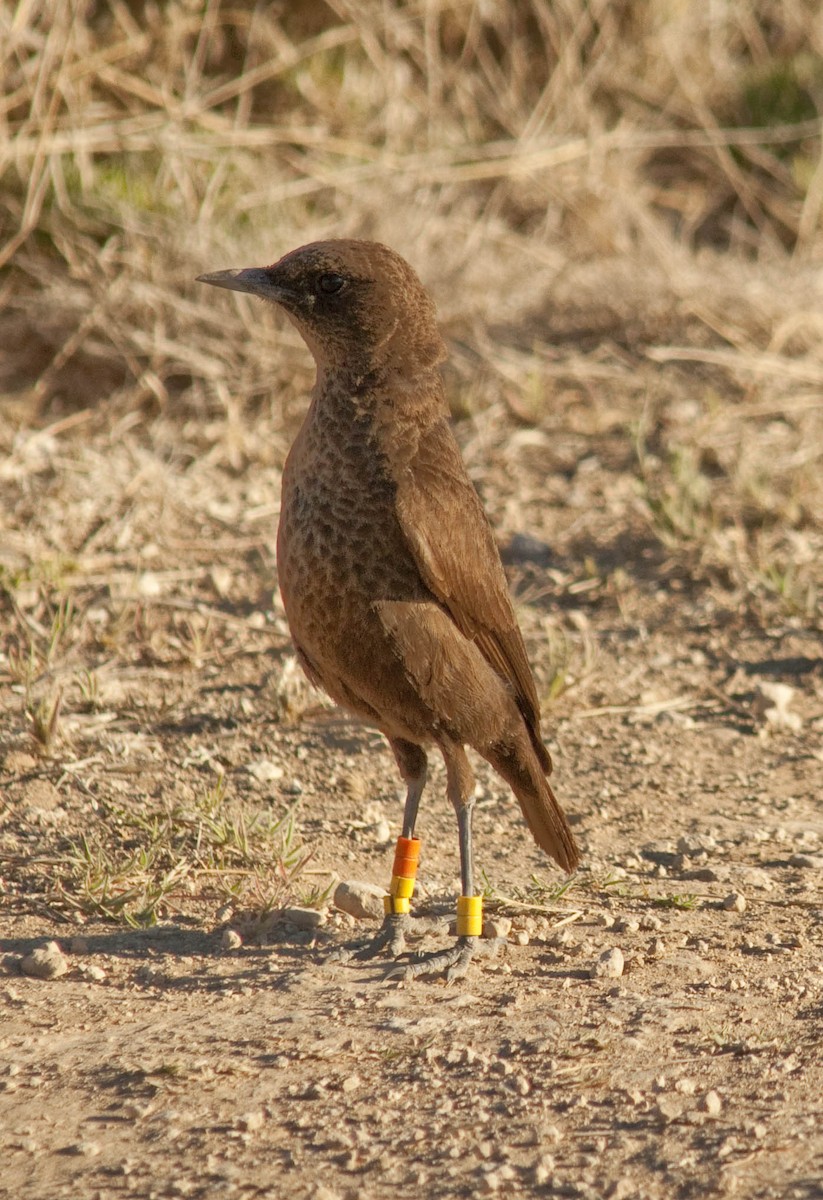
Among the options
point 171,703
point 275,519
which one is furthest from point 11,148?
point 171,703

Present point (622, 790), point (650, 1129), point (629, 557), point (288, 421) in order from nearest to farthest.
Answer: point (650, 1129) < point (622, 790) < point (629, 557) < point (288, 421)

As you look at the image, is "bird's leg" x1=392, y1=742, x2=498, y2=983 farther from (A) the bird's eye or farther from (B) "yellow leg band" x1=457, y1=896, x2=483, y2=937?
(A) the bird's eye

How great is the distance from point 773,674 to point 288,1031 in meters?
3.13

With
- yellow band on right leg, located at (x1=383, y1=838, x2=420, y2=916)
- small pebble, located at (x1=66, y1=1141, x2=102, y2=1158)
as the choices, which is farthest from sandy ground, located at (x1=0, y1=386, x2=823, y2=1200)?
yellow band on right leg, located at (x1=383, y1=838, x2=420, y2=916)

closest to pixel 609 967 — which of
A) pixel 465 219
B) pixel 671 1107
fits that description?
pixel 671 1107

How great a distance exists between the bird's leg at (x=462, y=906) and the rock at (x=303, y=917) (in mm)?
331

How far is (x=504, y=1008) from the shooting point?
393cm

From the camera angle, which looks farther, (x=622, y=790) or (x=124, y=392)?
(x=124, y=392)

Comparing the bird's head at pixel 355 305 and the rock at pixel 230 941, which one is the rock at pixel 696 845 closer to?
the rock at pixel 230 941

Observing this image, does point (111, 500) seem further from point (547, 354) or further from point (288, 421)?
point (547, 354)

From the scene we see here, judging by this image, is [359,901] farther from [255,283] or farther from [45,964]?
[255,283]

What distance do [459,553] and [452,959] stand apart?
1.08m

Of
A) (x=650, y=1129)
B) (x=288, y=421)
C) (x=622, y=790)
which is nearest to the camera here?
(x=650, y=1129)

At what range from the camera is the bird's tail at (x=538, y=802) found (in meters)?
4.46
